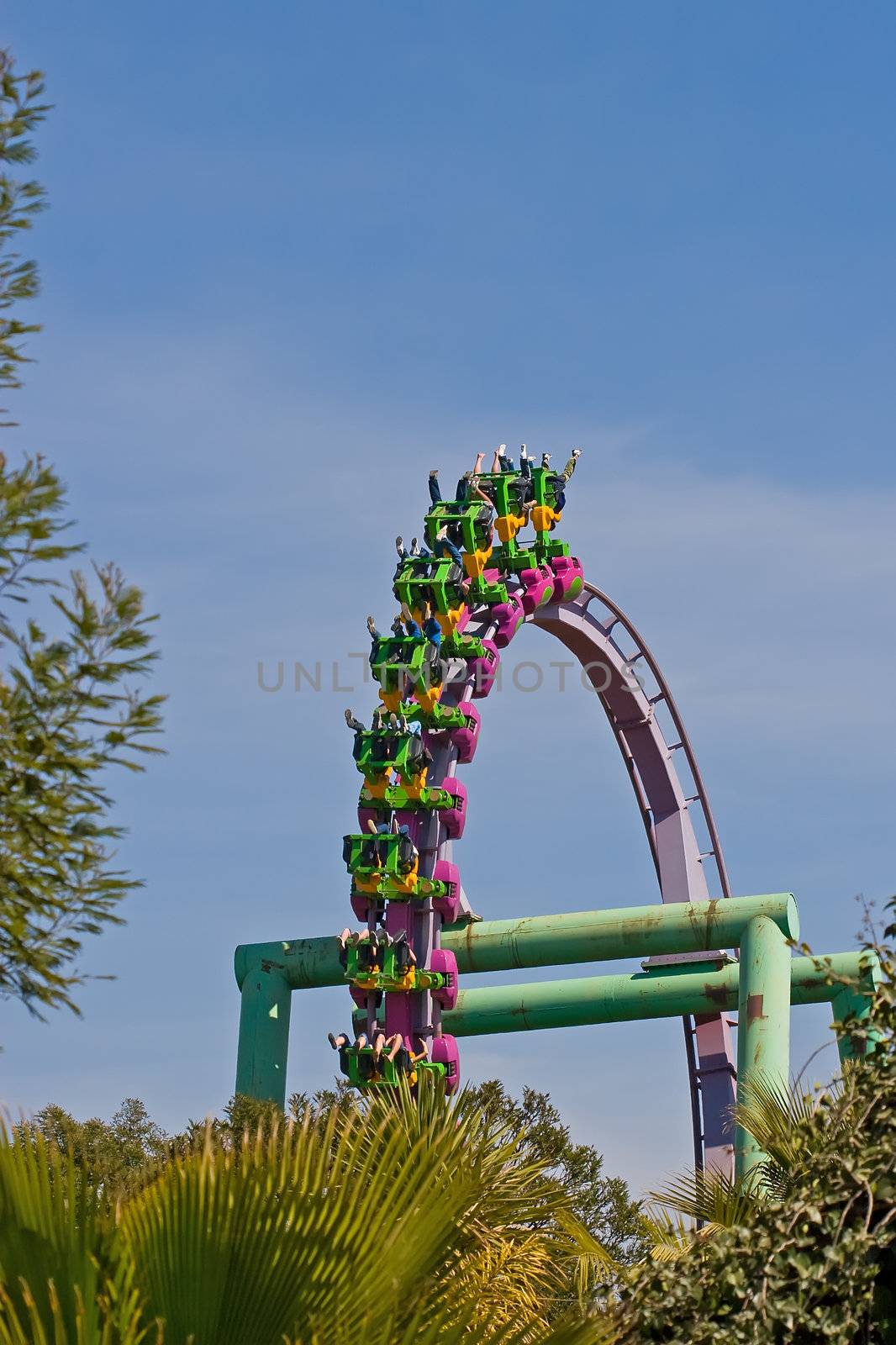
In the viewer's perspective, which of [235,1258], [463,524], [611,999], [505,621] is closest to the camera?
[235,1258]

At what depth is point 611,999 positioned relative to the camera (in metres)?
14.7

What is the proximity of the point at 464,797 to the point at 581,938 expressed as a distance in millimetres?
1495

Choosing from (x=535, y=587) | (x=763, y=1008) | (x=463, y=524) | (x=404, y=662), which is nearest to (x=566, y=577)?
(x=535, y=587)

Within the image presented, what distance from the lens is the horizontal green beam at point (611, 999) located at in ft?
48.1

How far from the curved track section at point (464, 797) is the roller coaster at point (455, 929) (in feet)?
0.07

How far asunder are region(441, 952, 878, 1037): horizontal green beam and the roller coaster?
14 millimetres

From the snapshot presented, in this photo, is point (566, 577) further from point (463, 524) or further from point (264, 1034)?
point (264, 1034)

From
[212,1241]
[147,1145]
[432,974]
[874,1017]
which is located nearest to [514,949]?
[432,974]

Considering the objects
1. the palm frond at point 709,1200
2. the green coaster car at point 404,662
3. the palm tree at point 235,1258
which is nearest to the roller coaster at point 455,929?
the green coaster car at point 404,662

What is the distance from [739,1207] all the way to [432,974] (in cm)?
667

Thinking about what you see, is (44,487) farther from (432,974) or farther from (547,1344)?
(432,974)

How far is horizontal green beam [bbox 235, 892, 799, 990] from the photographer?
46.5ft

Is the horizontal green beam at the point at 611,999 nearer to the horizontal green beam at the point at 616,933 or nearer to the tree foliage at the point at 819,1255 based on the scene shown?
the horizontal green beam at the point at 616,933

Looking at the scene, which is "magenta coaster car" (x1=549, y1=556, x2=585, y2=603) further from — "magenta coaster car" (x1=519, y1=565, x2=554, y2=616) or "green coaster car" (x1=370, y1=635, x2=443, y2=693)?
"green coaster car" (x1=370, y1=635, x2=443, y2=693)
